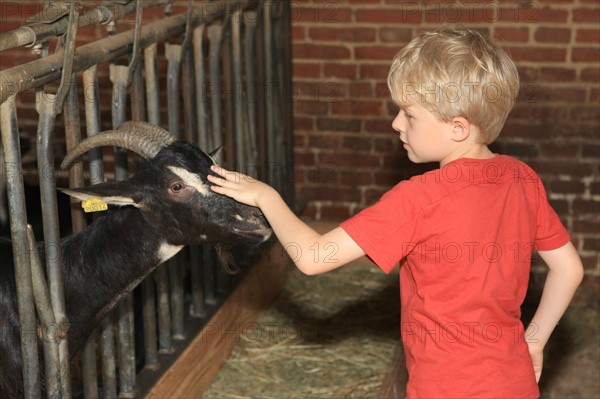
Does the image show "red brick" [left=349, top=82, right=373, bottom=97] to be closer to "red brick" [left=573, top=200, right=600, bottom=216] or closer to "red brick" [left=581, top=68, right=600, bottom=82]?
"red brick" [left=581, top=68, right=600, bottom=82]

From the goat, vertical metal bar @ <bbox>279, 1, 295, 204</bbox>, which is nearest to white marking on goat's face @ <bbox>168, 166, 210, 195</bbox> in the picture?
the goat

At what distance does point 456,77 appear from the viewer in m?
2.40

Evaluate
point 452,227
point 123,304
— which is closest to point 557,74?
point 123,304

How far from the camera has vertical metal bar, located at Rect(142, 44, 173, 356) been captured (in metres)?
3.77

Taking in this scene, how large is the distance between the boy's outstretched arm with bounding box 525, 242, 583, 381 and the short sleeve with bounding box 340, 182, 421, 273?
1.91ft

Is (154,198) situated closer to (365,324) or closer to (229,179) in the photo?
(229,179)

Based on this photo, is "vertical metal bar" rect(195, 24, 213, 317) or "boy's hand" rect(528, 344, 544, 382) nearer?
"boy's hand" rect(528, 344, 544, 382)

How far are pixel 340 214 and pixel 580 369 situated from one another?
1.87 meters

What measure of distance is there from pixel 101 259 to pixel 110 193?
0.38m

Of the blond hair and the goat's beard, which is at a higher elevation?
the blond hair

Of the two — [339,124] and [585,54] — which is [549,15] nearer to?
[585,54]

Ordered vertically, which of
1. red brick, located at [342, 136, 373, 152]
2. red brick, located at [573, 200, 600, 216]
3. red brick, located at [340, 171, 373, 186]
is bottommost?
red brick, located at [573, 200, 600, 216]

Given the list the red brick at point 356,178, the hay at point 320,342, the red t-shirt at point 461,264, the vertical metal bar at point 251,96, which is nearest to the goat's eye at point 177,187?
the red t-shirt at point 461,264

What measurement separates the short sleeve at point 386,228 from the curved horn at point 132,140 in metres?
0.91
